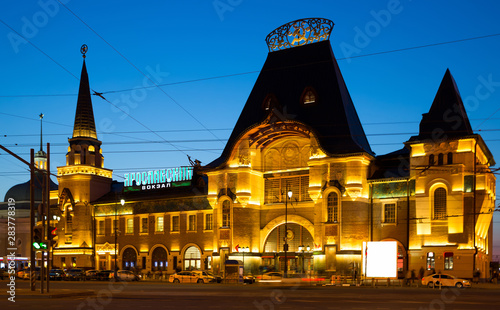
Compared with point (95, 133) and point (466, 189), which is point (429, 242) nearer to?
point (466, 189)

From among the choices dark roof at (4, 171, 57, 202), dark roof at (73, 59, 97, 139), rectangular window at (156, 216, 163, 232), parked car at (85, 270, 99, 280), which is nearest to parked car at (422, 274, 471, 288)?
rectangular window at (156, 216, 163, 232)

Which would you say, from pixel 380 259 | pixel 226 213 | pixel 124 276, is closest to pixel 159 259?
pixel 124 276

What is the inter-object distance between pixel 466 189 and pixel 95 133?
4485 cm

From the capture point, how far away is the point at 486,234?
5509 cm

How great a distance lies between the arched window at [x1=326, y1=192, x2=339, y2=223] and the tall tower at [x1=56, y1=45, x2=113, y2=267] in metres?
31.0

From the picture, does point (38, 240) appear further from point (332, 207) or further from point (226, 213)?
point (226, 213)

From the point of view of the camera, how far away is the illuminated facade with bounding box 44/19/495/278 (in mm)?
51188

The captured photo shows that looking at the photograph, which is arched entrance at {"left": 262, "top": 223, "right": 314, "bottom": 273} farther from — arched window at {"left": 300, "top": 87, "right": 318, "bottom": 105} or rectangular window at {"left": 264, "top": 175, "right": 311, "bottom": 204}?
arched window at {"left": 300, "top": 87, "right": 318, "bottom": 105}

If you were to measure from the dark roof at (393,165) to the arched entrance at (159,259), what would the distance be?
25.7m

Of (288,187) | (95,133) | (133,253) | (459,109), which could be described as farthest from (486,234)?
(95,133)

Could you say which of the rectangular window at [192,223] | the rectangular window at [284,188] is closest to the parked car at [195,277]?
the rectangular window at [192,223]

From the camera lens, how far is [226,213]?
201ft

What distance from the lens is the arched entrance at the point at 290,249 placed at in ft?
191

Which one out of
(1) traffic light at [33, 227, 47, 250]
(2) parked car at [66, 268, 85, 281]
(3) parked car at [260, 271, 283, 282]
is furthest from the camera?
(2) parked car at [66, 268, 85, 281]
